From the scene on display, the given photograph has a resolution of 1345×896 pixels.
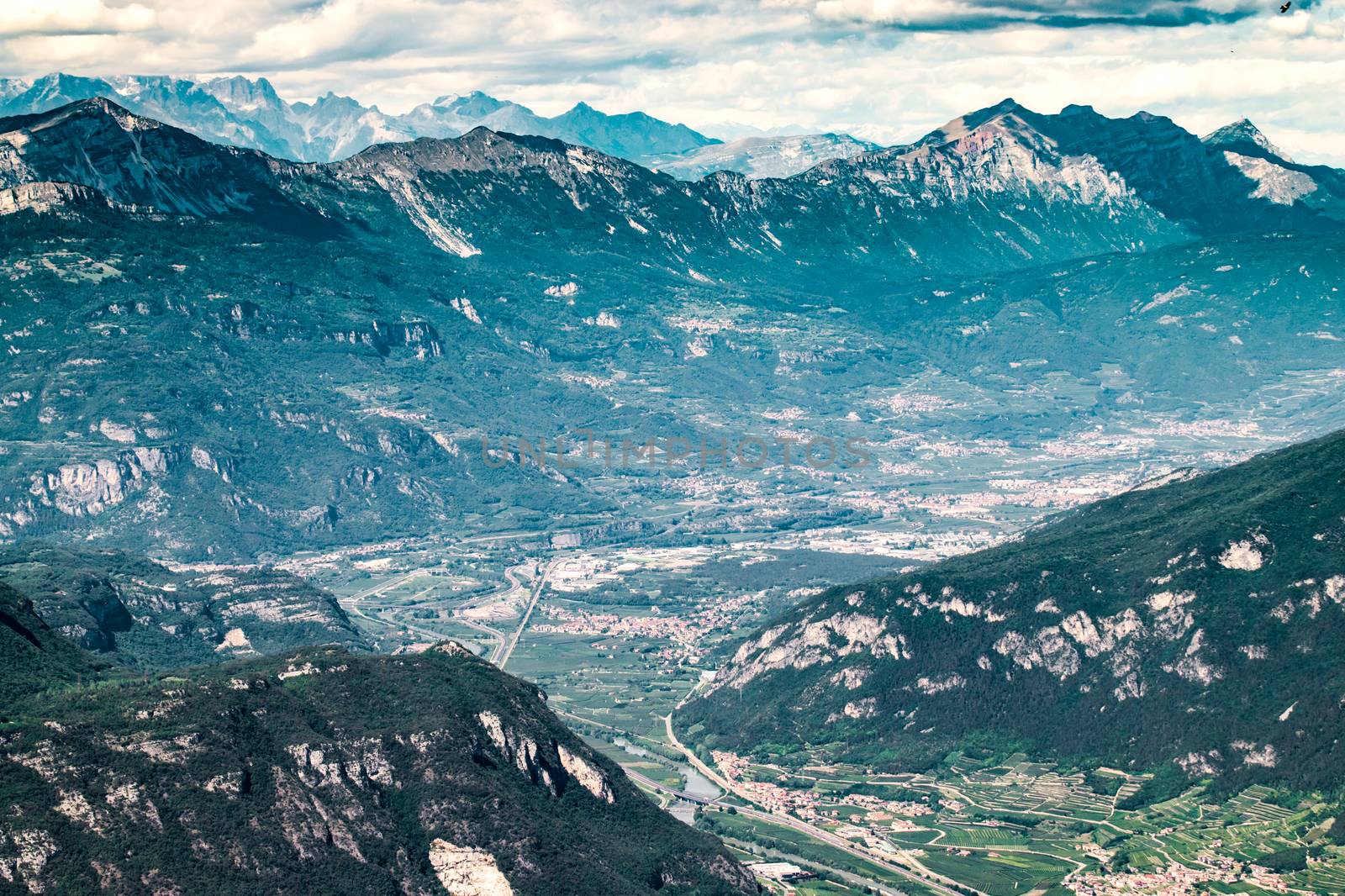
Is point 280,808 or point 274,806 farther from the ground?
point 274,806

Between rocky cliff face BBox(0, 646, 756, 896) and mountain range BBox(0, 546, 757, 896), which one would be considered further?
rocky cliff face BBox(0, 646, 756, 896)

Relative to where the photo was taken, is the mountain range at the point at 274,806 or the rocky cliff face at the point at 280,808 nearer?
the mountain range at the point at 274,806

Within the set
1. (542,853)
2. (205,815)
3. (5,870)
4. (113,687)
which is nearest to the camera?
(5,870)

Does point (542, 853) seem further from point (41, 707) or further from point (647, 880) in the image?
point (41, 707)

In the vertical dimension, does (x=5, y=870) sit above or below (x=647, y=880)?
above

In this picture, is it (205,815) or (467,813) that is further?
(467,813)

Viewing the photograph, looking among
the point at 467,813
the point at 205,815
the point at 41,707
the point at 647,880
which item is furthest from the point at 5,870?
the point at 647,880

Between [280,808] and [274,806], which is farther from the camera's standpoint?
[280,808]

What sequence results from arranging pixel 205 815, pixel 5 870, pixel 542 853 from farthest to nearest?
1. pixel 542 853
2. pixel 205 815
3. pixel 5 870
